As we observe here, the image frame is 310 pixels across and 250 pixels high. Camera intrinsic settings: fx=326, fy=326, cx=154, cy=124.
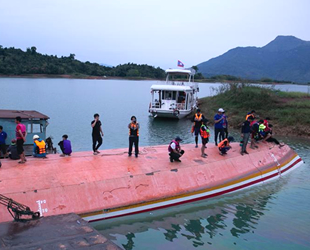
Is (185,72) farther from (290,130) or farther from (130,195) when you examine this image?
(130,195)

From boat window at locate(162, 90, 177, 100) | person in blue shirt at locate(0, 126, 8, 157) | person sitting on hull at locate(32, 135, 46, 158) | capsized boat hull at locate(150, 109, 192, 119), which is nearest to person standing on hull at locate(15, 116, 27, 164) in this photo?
person sitting on hull at locate(32, 135, 46, 158)

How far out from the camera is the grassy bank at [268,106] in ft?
92.0

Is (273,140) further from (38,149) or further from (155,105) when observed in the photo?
(155,105)

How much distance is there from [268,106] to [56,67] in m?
80.0

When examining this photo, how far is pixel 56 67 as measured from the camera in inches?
3905

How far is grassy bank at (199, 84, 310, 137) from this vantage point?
28.0 metres

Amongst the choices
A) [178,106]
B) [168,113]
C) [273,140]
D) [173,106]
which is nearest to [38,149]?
[273,140]

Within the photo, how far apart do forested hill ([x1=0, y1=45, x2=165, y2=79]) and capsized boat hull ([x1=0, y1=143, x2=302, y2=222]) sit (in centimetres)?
8625

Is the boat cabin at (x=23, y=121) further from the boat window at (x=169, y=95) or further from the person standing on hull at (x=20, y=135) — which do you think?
the boat window at (x=169, y=95)

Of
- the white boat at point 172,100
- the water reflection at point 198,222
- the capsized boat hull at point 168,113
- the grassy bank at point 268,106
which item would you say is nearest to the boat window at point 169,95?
the white boat at point 172,100

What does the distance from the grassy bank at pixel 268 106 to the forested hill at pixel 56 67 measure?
68.9m

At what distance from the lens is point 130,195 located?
11016mm

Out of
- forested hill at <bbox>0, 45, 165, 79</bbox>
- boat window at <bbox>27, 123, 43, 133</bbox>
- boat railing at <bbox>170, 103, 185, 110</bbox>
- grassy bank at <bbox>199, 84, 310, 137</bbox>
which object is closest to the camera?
boat window at <bbox>27, 123, 43, 133</bbox>

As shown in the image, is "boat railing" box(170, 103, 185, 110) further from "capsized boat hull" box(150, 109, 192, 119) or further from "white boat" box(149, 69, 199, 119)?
"capsized boat hull" box(150, 109, 192, 119)
